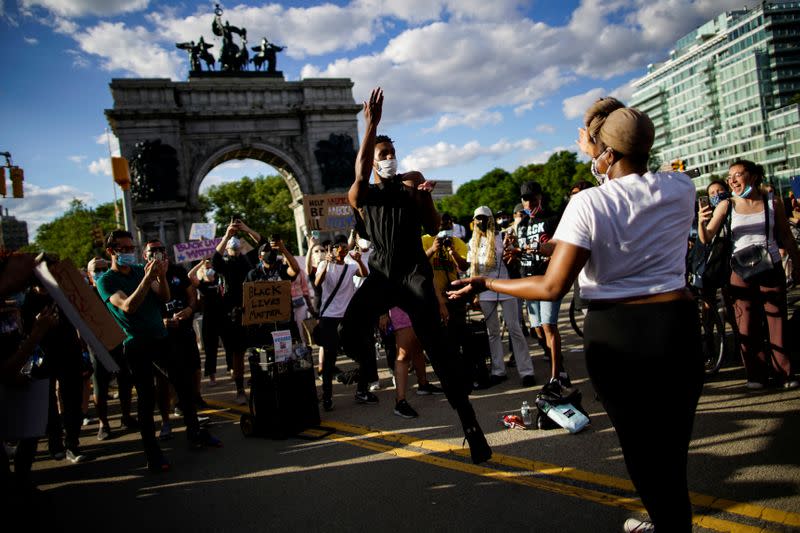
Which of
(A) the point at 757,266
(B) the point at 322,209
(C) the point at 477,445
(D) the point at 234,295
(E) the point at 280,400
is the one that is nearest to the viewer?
(C) the point at 477,445

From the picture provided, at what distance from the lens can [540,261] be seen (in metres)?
6.62

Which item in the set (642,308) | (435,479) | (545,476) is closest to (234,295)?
(435,479)

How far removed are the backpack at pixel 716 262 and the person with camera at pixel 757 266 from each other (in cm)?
7

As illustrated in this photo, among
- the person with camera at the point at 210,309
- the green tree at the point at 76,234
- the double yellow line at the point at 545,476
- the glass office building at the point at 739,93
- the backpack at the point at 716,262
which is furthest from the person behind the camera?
the glass office building at the point at 739,93

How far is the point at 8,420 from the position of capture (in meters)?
2.99

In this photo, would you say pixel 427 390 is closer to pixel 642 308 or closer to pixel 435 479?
pixel 435 479

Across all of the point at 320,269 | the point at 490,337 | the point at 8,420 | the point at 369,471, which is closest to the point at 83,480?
the point at 8,420

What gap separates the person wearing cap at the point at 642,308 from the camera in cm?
212

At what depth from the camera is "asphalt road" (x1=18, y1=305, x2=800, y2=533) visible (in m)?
3.25

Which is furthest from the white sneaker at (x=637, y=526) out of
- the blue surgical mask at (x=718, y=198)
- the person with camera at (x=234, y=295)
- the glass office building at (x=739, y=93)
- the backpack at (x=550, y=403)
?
the glass office building at (x=739, y=93)

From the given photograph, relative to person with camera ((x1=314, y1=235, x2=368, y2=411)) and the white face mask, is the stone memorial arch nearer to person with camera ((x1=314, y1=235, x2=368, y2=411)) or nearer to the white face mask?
person with camera ((x1=314, y1=235, x2=368, y2=411))

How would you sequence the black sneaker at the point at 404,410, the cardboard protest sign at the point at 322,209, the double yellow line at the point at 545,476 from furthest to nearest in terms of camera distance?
the cardboard protest sign at the point at 322,209 → the black sneaker at the point at 404,410 → the double yellow line at the point at 545,476

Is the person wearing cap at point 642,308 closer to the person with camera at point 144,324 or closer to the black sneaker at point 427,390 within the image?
the person with camera at point 144,324

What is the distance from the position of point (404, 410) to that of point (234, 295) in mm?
4056
